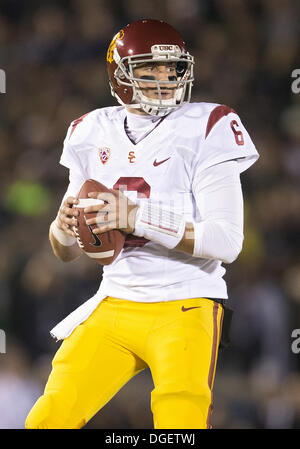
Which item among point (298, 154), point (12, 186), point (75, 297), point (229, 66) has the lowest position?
point (75, 297)

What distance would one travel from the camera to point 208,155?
2021 millimetres

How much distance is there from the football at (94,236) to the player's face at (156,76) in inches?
13.7

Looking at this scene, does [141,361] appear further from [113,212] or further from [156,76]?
[156,76]

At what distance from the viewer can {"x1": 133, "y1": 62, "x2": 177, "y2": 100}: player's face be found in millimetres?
2129

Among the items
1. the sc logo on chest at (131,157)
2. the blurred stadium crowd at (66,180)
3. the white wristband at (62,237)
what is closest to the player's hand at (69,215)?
the white wristband at (62,237)

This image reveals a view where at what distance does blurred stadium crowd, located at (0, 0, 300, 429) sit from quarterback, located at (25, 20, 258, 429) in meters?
1.46

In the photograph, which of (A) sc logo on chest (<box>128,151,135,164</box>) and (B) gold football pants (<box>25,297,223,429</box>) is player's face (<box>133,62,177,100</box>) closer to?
(A) sc logo on chest (<box>128,151,135,164</box>)

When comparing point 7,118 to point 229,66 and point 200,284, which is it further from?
point 200,284

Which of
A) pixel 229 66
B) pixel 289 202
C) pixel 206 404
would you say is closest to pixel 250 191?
pixel 289 202

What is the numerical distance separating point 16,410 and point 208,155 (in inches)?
77.3

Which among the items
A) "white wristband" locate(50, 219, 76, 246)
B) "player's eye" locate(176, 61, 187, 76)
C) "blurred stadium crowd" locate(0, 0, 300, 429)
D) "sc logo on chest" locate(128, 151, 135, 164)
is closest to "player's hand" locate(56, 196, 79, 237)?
"white wristband" locate(50, 219, 76, 246)

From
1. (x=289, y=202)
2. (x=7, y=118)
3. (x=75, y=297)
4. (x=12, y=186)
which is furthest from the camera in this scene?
(x=7, y=118)

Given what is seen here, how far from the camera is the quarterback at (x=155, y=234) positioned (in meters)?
1.93

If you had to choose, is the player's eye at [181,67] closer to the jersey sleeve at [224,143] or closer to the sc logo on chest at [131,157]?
the jersey sleeve at [224,143]
